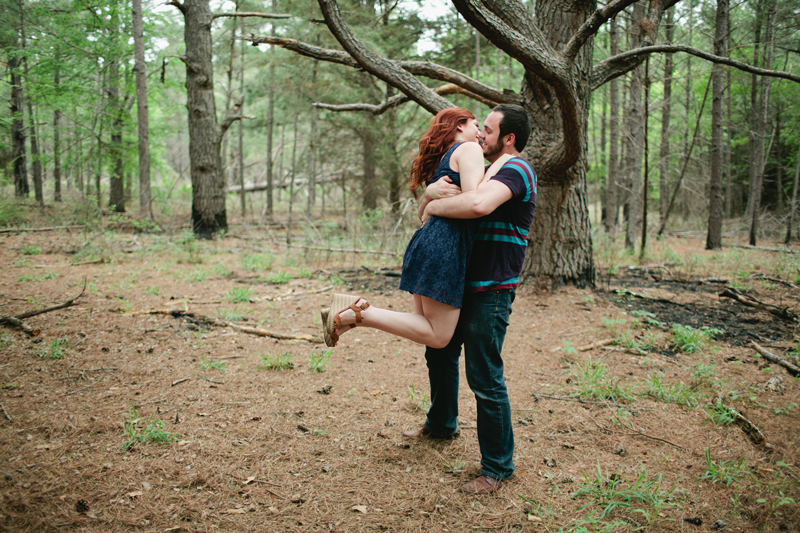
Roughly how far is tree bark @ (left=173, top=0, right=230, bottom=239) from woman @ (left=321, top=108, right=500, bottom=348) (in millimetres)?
10226

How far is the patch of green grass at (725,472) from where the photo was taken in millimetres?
2424

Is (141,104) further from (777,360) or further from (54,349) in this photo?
(777,360)

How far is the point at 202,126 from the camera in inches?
446

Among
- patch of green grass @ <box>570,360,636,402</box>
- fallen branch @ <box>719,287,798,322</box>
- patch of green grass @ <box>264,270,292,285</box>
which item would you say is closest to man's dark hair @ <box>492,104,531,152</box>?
patch of green grass @ <box>570,360,636,402</box>

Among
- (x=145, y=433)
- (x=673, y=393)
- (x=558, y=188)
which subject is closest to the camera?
(x=145, y=433)

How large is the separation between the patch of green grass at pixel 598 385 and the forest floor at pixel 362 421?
0.02m

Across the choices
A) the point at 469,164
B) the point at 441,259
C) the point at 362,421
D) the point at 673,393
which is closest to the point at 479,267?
the point at 441,259

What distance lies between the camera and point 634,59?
593 centimetres

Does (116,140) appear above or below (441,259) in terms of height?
above

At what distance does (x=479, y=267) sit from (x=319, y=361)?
224 centimetres

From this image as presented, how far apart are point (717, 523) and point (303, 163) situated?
2275 cm

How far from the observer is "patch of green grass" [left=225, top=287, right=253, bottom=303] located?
5887 mm

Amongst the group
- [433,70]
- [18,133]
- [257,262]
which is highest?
[18,133]

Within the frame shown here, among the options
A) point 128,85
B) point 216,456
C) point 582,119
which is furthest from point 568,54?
point 128,85
